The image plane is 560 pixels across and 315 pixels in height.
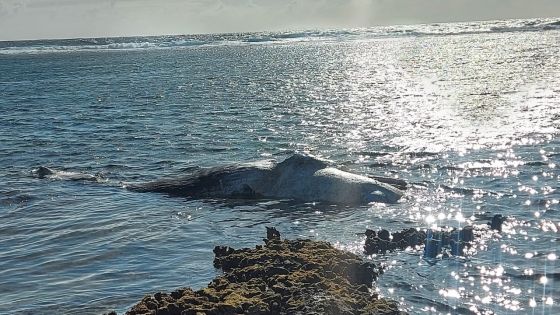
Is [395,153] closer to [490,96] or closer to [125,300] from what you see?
[125,300]

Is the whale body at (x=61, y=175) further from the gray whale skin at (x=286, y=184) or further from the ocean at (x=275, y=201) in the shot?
the gray whale skin at (x=286, y=184)

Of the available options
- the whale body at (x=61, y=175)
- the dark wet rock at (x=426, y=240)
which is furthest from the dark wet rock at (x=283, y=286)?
the whale body at (x=61, y=175)

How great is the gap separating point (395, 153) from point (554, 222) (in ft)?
34.2

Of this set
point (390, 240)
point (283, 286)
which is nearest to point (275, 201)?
point (390, 240)

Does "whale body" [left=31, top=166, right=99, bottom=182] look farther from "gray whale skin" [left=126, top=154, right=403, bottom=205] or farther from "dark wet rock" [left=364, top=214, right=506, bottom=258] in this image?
"dark wet rock" [left=364, top=214, right=506, bottom=258]

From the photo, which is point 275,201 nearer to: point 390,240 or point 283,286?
point 390,240

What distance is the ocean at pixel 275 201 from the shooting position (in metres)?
13.5

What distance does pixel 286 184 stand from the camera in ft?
67.6

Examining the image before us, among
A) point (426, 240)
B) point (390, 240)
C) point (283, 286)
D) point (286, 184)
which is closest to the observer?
point (283, 286)

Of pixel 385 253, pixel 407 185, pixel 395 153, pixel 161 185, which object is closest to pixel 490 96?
pixel 395 153

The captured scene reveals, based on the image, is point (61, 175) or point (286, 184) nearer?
point (286, 184)

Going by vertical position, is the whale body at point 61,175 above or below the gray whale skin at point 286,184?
below

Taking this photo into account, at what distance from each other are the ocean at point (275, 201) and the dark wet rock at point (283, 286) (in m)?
0.67

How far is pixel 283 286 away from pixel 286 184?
8653 mm
